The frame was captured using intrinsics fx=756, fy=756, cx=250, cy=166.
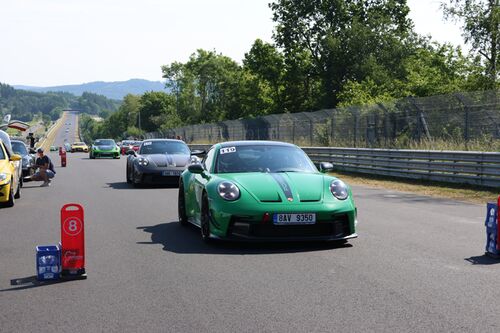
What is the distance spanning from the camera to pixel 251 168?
A: 9.70 metres

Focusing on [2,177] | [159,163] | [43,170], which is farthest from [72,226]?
[43,170]

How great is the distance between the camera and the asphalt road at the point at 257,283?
203 inches

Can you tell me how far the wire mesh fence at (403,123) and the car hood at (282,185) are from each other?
12.4 meters

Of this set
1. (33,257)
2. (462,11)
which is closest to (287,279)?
(33,257)

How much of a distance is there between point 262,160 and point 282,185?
1.09 m

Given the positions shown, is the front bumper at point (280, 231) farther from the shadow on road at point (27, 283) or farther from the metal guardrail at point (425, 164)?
the metal guardrail at point (425, 164)

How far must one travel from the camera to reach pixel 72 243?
22.3 ft

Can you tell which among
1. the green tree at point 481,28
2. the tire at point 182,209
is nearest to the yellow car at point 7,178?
the tire at point 182,209

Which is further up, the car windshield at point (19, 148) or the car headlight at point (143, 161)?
the car windshield at point (19, 148)

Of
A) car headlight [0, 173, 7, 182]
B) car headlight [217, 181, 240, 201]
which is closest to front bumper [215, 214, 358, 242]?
car headlight [217, 181, 240, 201]

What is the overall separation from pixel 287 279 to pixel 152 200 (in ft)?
30.1

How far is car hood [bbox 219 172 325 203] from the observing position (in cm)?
859

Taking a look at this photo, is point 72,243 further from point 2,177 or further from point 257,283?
point 2,177

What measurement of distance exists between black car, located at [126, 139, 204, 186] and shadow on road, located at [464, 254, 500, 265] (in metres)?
11.3
